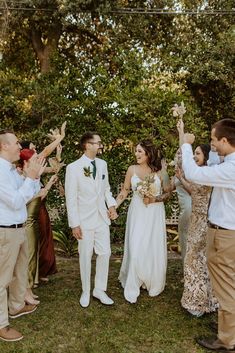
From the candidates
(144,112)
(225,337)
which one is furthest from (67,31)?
(225,337)

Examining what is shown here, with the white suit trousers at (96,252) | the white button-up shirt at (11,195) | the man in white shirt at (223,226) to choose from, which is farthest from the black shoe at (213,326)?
the white button-up shirt at (11,195)

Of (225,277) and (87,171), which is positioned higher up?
(87,171)

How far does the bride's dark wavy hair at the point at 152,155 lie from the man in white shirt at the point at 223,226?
1.69 m

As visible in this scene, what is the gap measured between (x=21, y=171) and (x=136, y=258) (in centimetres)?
201

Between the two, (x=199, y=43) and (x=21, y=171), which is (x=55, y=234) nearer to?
(x=21, y=171)

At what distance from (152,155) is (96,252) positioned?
63.1 inches

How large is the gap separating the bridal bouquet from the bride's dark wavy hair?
0.26 meters

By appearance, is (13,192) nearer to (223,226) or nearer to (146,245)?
(223,226)

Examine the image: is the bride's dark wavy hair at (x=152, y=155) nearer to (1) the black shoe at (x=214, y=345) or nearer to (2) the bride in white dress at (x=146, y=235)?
(2) the bride in white dress at (x=146, y=235)

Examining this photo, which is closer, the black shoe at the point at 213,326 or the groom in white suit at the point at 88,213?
the black shoe at the point at 213,326

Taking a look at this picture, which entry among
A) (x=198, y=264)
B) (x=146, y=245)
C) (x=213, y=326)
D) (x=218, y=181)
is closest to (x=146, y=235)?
(x=146, y=245)

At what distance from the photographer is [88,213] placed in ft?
18.6

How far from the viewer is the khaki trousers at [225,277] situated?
14.5ft

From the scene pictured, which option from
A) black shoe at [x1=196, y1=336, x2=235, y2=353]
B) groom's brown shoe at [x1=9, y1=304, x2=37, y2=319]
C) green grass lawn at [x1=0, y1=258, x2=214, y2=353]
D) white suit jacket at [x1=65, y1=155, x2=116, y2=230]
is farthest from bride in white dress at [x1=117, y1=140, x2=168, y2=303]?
black shoe at [x1=196, y1=336, x2=235, y2=353]
